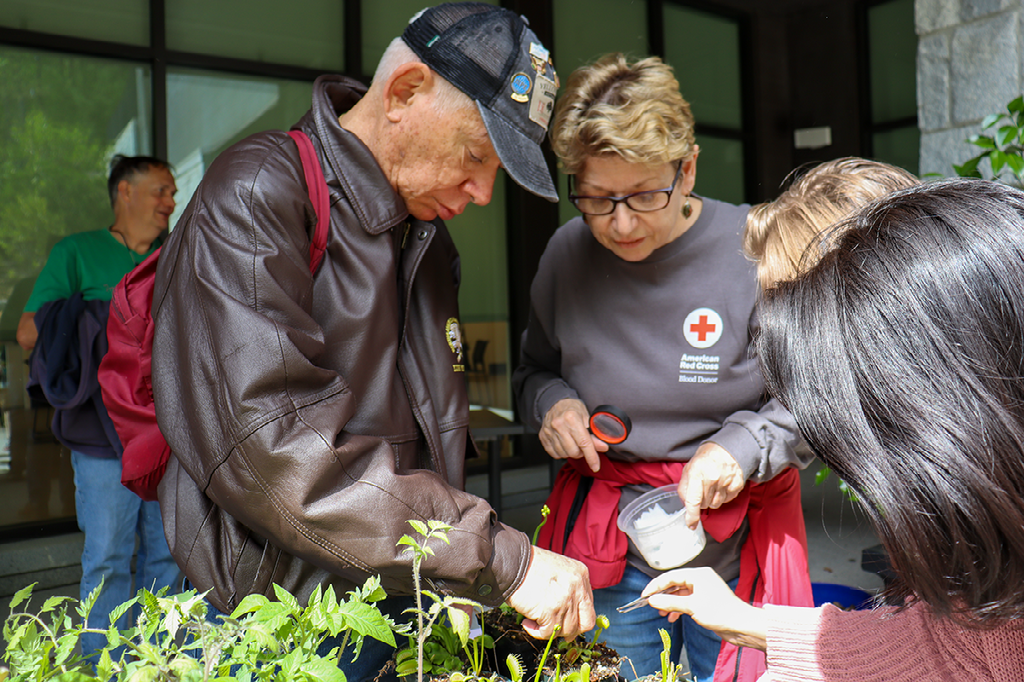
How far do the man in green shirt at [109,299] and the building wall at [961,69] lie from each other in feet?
11.4

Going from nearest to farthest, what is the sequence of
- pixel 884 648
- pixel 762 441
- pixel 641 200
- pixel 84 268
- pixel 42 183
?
pixel 884 648 < pixel 762 441 < pixel 641 200 < pixel 84 268 < pixel 42 183

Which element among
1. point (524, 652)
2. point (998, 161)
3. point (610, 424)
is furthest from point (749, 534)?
point (998, 161)

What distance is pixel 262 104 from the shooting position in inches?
202

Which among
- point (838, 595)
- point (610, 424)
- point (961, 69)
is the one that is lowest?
point (838, 595)

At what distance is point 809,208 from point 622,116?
1.36ft

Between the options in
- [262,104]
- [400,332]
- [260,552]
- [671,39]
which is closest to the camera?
[260,552]

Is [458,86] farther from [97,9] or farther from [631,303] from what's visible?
[97,9]

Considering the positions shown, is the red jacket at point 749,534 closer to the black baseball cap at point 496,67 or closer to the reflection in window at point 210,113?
the black baseball cap at point 496,67

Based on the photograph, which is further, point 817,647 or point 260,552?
point 260,552

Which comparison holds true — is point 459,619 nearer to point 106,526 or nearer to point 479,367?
point 106,526

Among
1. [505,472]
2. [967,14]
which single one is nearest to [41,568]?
[505,472]

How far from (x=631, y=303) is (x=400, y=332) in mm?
608

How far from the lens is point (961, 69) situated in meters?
3.37

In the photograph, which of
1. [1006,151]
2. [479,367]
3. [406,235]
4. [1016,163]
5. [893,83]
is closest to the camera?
[406,235]
